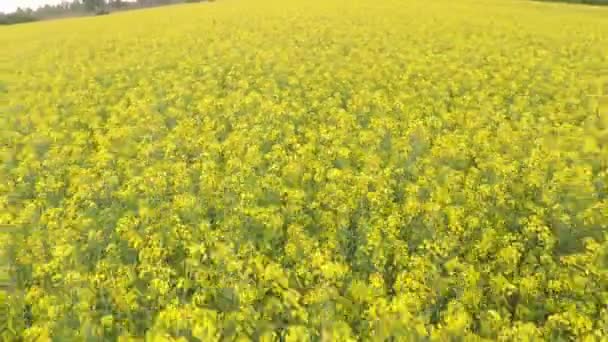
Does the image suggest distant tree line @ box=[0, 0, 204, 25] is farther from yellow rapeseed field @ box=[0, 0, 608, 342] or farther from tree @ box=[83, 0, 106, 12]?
yellow rapeseed field @ box=[0, 0, 608, 342]

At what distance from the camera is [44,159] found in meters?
11.0

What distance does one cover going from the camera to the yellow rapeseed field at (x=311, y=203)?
5.92 metres

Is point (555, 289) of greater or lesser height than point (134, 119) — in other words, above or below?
below

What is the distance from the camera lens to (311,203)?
28.8 ft

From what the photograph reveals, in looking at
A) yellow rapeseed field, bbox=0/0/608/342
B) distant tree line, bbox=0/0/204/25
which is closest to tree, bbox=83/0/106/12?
distant tree line, bbox=0/0/204/25

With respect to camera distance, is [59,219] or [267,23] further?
[267,23]

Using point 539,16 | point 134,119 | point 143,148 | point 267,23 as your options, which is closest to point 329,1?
point 267,23

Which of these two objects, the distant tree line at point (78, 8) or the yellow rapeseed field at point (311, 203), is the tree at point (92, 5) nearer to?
the distant tree line at point (78, 8)

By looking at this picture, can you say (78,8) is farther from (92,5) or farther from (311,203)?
(311,203)

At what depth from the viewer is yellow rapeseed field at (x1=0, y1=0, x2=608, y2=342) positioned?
233 inches

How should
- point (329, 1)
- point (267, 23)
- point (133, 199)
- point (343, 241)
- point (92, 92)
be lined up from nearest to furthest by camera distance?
point (343, 241), point (133, 199), point (92, 92), point (267, 23), point (329, 1)

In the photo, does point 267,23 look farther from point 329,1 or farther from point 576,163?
point 576,163

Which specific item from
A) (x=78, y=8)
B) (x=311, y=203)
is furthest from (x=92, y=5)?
(x=311, y=203)

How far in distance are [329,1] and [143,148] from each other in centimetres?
3641
